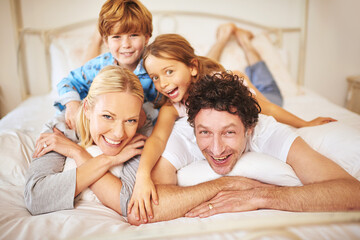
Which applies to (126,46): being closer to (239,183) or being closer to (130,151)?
(130,151)

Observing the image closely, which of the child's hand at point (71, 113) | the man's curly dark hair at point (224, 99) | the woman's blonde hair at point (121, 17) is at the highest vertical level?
the woman's blonde hair at point (121, 17)

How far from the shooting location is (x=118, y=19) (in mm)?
1227

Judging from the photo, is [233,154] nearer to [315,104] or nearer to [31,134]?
[31,134]

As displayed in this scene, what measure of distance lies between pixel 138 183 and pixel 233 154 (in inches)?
16.1

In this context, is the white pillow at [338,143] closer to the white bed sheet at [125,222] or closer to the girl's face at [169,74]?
the white bed sheet at [125,222]

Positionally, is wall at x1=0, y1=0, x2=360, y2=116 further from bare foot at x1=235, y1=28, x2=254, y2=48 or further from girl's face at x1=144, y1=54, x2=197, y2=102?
girl's face at x1=144, y1=54, x2=197, y2=102

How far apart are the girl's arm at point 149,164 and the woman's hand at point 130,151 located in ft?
0.14

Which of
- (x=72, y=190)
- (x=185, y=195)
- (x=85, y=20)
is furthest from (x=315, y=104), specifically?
(x=85, y=20)

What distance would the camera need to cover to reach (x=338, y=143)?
1235mm

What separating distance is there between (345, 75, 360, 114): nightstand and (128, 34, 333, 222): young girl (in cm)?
172

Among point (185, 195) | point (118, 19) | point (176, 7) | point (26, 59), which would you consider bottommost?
point (185, 195)

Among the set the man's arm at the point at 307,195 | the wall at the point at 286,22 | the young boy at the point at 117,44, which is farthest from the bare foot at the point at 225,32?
the man's arm at the point at 307,195

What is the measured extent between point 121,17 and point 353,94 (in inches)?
103

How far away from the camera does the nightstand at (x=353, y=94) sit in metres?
2.75
